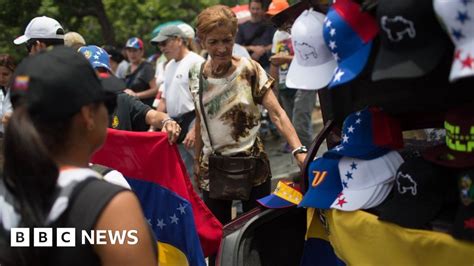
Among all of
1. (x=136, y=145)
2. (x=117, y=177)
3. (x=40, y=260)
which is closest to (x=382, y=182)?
(x=117, y=177)

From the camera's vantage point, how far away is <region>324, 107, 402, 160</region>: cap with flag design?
271 cm

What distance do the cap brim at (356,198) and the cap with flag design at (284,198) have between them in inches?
16.2

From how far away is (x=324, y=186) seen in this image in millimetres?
2877

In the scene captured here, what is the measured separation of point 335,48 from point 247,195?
1.86 metres

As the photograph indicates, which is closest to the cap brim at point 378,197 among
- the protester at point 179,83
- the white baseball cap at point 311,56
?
the white baseball cap at point 311,56

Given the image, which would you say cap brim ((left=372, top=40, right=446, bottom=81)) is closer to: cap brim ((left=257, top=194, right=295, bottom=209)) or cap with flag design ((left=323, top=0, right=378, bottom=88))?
cap with flag design ((left=323, top=0, right=378, bottom=88))

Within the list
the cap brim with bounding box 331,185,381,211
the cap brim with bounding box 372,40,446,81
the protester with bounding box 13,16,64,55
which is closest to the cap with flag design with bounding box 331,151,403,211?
the cap brim with bounding box 331,185,381,211

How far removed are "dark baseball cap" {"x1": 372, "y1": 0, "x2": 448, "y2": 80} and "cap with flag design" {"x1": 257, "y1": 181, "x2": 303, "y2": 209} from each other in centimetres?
103

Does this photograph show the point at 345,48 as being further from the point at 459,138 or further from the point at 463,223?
the point at 463,223

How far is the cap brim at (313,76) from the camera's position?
2.57 m

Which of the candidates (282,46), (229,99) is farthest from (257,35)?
(229,99)

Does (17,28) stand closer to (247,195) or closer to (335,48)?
(247,195)

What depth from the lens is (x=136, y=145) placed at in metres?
3.75

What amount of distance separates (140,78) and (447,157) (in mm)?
6572
